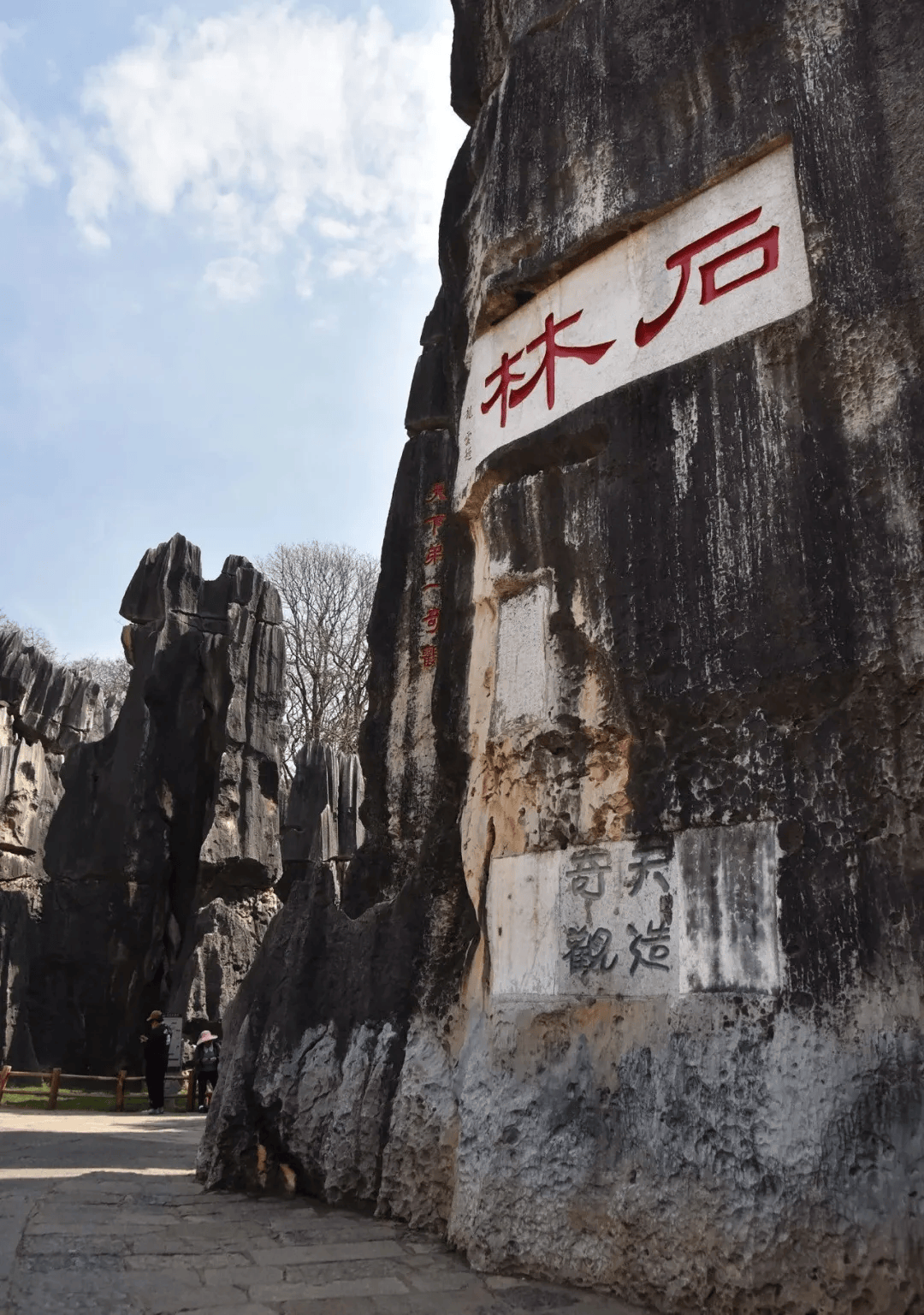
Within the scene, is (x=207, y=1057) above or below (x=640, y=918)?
below

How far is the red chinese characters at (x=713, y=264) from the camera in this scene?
3.77 meters

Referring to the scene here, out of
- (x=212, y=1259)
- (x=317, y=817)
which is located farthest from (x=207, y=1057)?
(x=212, y=1259)

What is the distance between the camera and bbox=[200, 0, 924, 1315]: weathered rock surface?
9.49 ft

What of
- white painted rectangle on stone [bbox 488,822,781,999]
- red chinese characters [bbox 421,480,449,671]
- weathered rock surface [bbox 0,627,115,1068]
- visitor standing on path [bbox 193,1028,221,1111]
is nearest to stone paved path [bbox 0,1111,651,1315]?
white painted rectangle on stone [bbox 488,822,781,999]

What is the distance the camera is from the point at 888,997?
9.14ft

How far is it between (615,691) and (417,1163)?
2.11m

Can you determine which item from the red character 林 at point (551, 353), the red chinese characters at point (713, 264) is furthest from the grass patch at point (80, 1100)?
the red chinese characters at point (713, 264)

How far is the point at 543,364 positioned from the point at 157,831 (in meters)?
11.5

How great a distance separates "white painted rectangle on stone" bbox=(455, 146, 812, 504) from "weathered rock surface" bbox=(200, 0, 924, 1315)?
0.21 ft

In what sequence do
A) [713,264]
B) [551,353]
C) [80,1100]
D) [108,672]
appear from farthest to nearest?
1. [108,672]
2. [80,1100]
3. [551,353]
4. [713,264]

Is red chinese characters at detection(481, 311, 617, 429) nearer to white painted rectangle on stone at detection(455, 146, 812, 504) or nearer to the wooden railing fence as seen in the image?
white painted rectangle on stone at detection(455, 146, 812, 504)

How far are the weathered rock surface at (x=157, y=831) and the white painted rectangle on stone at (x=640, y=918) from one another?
9732 mm

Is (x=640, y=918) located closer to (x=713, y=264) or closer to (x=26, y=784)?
(x=713, y=264)

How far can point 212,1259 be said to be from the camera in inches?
140
